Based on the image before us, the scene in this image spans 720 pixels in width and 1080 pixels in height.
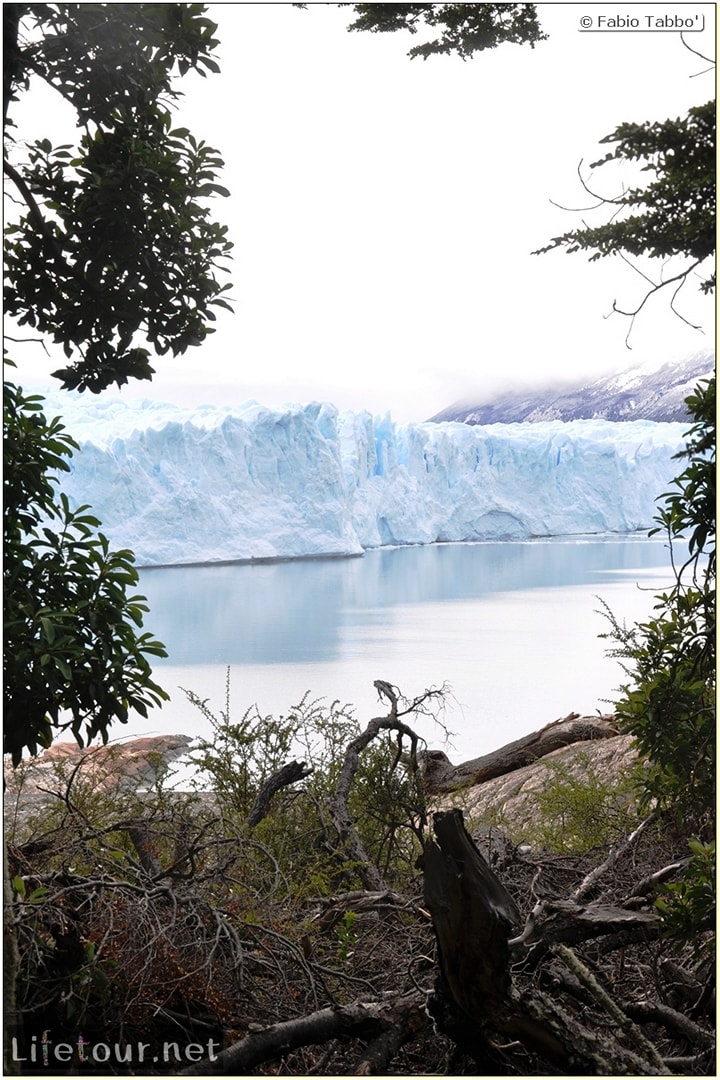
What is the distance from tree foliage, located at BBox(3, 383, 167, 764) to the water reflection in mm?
927

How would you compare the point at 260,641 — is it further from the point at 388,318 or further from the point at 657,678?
the point at 657,678

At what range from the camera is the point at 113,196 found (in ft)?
6.38

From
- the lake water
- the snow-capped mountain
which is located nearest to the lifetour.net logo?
the lake water

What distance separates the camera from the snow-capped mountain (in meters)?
2.27

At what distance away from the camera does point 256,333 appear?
8.86 feet

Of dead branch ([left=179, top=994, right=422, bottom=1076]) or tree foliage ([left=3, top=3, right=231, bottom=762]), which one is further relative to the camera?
tree foliage ([left=3, top=3, right=231, bottom=762])

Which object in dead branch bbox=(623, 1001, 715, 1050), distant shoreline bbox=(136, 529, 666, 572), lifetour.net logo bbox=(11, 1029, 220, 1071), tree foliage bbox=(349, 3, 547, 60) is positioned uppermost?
tree foliage bbox=(349, 3, 547, 60)

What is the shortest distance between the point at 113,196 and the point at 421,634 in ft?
6.62

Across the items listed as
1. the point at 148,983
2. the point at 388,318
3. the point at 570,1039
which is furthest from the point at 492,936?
the point at 388,318

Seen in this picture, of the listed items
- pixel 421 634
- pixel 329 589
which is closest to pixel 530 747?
pixel 421 634

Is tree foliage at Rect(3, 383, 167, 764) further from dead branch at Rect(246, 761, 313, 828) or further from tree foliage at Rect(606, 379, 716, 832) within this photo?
tree foliage at Rect(606, 379, 716, 832)

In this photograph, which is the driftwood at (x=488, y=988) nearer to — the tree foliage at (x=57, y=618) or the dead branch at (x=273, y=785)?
the tree foliage at (x=57, y=618)

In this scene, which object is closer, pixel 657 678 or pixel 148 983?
pixel 148 983

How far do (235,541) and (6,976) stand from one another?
1.95 m
